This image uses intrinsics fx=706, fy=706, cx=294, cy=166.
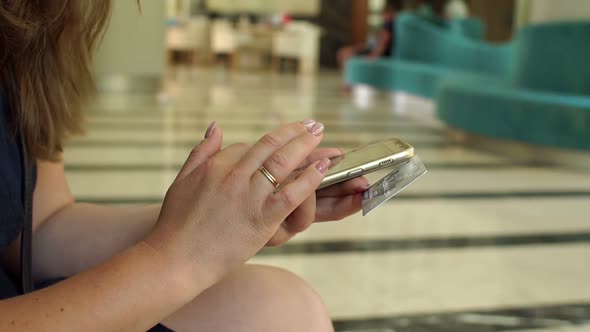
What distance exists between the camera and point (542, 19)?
4066 millimetres

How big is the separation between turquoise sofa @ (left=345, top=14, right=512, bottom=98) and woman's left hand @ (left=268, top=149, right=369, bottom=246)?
5.46m

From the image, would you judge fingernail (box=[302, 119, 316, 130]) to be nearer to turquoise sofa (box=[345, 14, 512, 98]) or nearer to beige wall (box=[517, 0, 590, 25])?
beige wall (box=[517, 0, 590, 25])

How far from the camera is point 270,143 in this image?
64 cm

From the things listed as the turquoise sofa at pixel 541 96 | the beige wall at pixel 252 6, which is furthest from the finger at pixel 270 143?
the beige wall at pixel 252 6

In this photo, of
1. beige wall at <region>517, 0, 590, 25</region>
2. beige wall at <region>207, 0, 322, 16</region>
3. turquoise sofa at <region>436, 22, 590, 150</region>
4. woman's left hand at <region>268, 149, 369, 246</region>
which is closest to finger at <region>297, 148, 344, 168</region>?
woman's left hand at <region>268, 149, 369, 246</region>

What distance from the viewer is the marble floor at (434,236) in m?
1.67

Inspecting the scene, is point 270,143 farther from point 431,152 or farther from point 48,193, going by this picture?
point 431,152

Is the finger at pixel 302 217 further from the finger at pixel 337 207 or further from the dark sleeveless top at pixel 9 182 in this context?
the dark sleeveless top at pixel 9 182

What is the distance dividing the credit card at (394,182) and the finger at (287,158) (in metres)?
0.12

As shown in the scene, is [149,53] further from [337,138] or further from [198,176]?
[198,176]

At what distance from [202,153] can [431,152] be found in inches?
138

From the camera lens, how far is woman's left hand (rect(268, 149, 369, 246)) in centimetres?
75

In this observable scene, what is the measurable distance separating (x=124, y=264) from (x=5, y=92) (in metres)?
0.30

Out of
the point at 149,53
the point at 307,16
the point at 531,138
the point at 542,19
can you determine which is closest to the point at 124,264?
the point at 531,138
